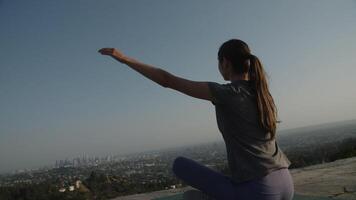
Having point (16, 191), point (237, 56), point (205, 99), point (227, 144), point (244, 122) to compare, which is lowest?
point (16, 191)

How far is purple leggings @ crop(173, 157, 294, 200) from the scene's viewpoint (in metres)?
1.65

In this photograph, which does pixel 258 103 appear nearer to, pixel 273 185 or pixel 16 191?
pixel 273 185

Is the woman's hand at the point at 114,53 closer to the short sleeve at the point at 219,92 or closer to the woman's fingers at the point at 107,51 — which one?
the woman's fingers at the point at 107,51

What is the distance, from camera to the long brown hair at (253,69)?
5.43 feet

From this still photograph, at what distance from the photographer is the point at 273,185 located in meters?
1.66

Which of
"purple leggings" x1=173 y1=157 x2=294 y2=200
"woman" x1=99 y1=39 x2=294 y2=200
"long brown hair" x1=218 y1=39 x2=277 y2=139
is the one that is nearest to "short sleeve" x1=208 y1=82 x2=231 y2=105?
"woman" x1=99 y1=39 x2=294 y2=200

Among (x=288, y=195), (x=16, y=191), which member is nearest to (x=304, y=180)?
(x=288, y=195)

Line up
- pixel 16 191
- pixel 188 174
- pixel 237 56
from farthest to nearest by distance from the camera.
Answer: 1. pixel 16 191
2. pixel 188 174
3. pixel 237 56

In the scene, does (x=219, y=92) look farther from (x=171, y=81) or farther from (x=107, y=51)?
(x=107, y=51)

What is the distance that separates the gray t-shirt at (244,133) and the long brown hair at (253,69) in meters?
0.03

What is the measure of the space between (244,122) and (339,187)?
2.94m

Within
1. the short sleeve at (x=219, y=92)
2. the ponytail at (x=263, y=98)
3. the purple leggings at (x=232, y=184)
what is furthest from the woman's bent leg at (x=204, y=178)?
the short sleeve at (x=219, y=92)

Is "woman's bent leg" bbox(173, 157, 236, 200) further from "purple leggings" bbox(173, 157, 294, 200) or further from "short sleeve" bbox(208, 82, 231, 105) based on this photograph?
"short sleeve" bbox(208, 82, 231, 105)

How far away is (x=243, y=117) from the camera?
1626 millimetres
